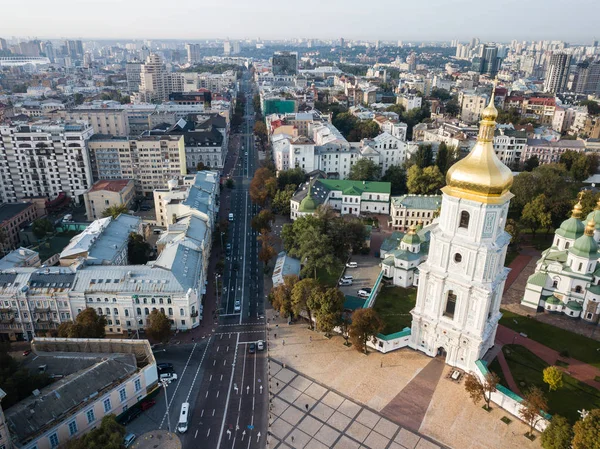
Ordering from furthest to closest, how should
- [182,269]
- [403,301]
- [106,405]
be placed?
[403,301], [182,269], [106,405]

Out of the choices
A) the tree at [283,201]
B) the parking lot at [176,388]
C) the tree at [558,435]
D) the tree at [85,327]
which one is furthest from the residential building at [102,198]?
the tree at [558,435]

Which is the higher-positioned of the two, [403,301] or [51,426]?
[51,426]

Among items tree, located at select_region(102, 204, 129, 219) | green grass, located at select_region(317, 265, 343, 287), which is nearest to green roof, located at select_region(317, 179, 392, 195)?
green grass, located at select_region(317, 265, 343, 287)

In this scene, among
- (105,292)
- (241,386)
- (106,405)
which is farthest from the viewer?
(105,292)

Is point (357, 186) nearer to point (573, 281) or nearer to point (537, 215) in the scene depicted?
point (537, 215)

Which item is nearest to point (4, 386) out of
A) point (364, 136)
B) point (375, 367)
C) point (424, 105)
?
point (375, 367)

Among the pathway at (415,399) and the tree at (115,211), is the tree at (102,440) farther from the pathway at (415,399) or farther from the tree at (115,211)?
the tree at (115,211)

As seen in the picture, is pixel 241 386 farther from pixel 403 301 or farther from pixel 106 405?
pixel 403 301
